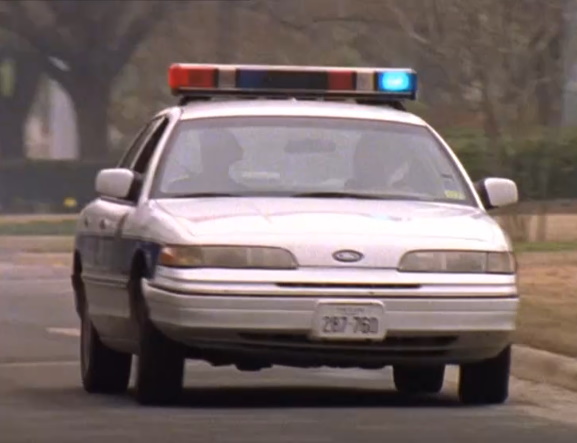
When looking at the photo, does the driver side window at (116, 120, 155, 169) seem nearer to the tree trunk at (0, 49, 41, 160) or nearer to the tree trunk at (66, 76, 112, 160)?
the tree trunk at (66, 76, 112, 160)

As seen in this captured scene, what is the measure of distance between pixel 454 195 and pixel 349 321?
1.48 m

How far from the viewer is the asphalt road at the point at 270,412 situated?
29.8 feet

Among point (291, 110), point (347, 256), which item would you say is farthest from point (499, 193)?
point (347, 256)

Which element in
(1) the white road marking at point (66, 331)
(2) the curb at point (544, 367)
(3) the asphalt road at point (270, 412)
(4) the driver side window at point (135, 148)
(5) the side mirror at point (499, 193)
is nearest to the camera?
(3) the asphalt road at point (270, 412)

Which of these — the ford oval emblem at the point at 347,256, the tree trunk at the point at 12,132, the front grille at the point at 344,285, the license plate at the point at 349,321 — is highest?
the ford oval emblem at the point at 347,256

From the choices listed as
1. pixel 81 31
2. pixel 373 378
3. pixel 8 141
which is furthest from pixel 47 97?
pixel 373 378

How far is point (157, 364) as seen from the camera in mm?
10023

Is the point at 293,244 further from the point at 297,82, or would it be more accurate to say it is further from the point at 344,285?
the point at 297,82

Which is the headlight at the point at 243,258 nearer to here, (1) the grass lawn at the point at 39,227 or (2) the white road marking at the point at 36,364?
(2) the white road marking at the point at 36,364

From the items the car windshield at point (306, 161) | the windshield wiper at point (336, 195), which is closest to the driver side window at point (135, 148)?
the car windshield at point (306, 161)

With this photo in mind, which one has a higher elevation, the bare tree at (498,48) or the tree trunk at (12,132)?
the bare tree at (498,48)

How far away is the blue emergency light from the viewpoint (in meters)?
11.5

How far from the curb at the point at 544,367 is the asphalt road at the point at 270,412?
0.15m

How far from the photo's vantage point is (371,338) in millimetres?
9664
